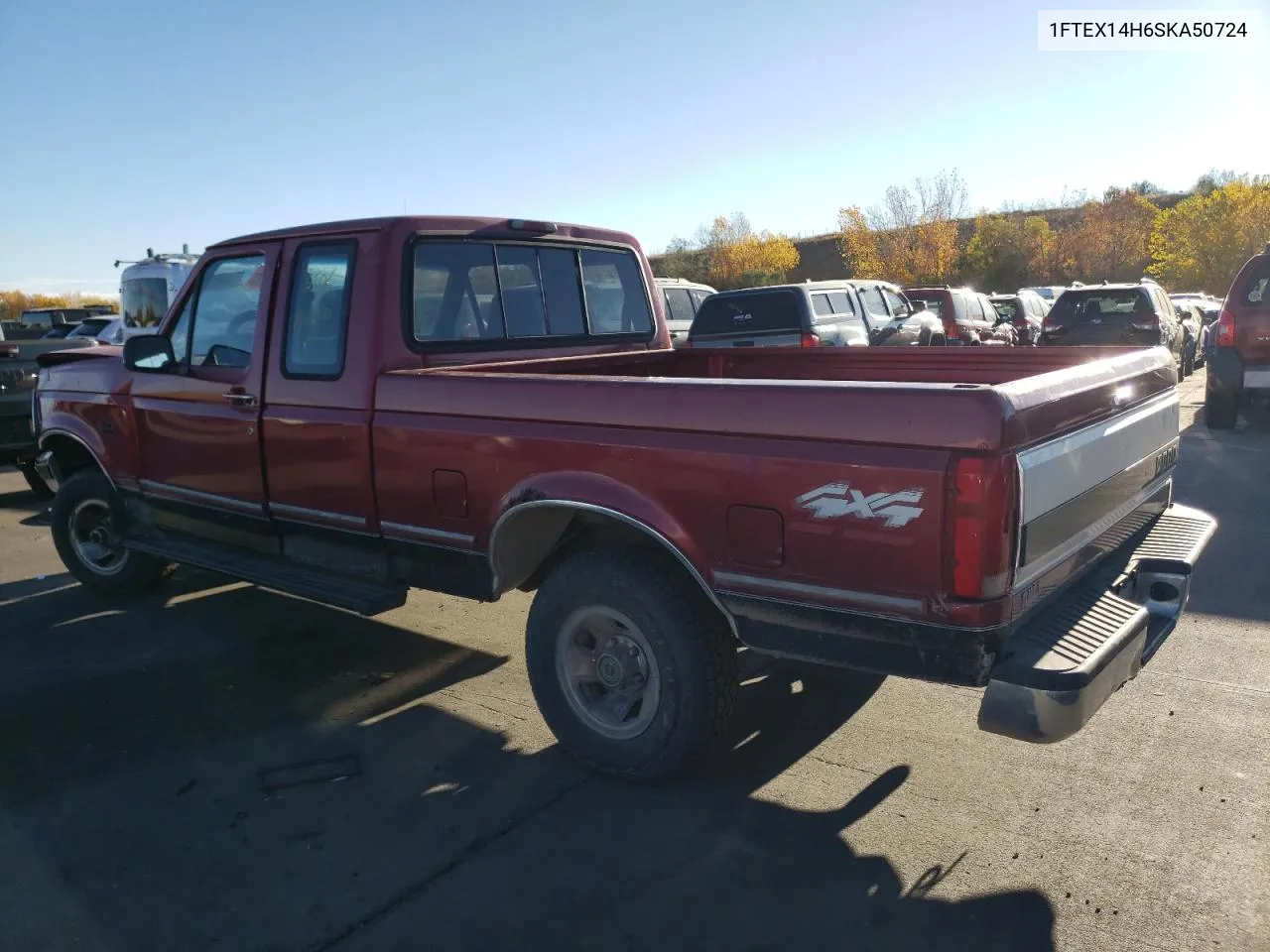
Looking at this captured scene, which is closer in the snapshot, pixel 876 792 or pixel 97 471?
pixel 876 792

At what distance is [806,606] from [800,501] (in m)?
0.34

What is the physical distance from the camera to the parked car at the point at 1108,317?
46.9ft

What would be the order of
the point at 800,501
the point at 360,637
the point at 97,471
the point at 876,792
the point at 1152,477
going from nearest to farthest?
1. the point at 800,501
2. the point at 876,792
3. the point at 1152,477
4. the point at 360,637
5. the point at 97,471

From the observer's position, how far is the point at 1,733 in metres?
4.28

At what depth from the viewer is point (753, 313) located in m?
13.6

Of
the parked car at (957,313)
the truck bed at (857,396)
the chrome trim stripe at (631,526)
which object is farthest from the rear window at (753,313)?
the chrome trim stripe at (631,526)

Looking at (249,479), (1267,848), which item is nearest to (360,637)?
(249,479)

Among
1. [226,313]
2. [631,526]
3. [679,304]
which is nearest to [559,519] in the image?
[631,526]

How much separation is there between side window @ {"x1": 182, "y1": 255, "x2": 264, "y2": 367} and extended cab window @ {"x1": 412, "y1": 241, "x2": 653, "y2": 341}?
1023 millimetres

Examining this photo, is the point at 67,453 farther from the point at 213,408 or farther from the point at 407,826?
the point at 407,826

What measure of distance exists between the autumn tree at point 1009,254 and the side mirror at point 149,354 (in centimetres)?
5245

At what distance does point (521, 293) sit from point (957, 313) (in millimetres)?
14578

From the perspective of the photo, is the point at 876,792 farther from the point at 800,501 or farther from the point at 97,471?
the point at 97,471

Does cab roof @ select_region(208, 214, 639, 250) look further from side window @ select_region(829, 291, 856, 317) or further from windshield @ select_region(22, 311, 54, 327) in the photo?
windshield @ select_region(22, 311, 54, 327)
